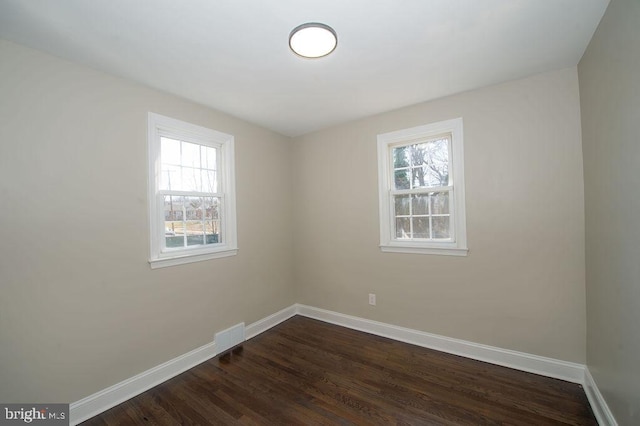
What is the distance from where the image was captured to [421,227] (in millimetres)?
2852

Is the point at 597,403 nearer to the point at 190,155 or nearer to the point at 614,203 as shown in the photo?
the point at 614,203

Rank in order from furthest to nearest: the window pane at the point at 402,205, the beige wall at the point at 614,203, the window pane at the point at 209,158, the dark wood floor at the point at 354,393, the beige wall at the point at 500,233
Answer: the window pane at the point at 402,205 → the window pane at the point at 209,158 → the beige wall at the point at 500,233 → the dark wood floor at the point at 354,393 → the beige wall at the point at 614,203

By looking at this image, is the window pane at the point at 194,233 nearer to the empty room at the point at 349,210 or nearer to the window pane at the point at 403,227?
the empty room at the point at 349,210

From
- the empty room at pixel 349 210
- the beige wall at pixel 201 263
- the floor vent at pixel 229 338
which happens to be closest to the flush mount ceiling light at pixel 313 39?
the empty room at pixel 349 210

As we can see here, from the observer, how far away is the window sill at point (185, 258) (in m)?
2.28

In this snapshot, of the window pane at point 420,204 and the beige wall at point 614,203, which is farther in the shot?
the window pane at point 420,204

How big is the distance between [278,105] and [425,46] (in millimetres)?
1529

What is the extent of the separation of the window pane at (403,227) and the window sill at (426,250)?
0.56ft

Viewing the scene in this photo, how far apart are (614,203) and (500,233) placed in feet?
2.87

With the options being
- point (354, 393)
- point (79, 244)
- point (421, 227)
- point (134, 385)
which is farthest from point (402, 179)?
point (134, 385)

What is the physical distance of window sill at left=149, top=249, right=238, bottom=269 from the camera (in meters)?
2.28

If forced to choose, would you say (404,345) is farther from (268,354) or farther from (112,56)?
(112,56)

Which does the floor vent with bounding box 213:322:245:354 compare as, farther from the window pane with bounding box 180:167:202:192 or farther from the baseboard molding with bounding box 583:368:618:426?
the baseboard molding with bounding box 583:368:618:426

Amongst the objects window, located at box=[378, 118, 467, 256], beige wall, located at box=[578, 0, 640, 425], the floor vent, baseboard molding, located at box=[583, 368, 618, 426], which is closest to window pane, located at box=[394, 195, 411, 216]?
window, located at box=[378, 118, 467, 256]
